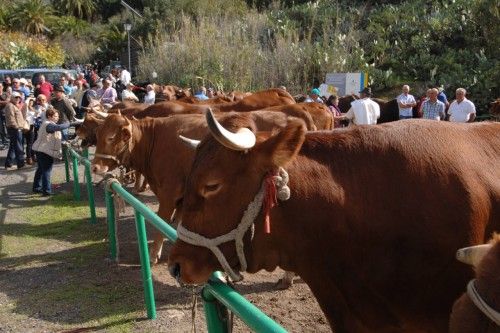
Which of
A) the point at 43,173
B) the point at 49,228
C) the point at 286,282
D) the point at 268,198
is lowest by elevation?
the point at 49,228

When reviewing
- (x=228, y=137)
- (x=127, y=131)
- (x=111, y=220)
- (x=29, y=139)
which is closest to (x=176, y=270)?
(x=228, y=137)

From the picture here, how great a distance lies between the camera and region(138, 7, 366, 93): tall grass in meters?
19.2

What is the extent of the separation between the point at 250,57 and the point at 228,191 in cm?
1746

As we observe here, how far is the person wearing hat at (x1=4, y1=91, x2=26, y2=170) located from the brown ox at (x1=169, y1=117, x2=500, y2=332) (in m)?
12.9

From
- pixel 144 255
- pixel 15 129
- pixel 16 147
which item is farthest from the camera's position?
pixel 16 147

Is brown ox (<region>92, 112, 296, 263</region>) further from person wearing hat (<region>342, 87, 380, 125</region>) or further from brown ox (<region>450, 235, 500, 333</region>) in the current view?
person wearing hat (<region>342, 87, 380, 125</region>)

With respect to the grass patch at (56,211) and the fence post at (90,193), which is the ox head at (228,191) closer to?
the fence post at (90,193)

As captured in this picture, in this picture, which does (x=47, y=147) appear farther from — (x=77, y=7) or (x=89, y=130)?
(x=77, y=7)

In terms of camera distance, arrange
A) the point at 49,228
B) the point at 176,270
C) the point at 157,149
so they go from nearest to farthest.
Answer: the point at 176,270 → the point at 157,149 → the point at 49,228

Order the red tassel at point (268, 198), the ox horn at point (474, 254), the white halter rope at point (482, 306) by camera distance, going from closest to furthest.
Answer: the white halter rope at point (482, 306), the ox horn at point (474, 254), the red tassel at point (268, 198)

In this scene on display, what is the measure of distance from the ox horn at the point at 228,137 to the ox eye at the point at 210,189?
0.76 ft

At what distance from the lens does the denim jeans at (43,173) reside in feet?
36.7

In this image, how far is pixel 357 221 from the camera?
2.90 m

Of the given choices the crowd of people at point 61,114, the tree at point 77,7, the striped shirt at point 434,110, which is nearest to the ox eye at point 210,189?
the crowd of people at point 61,114
